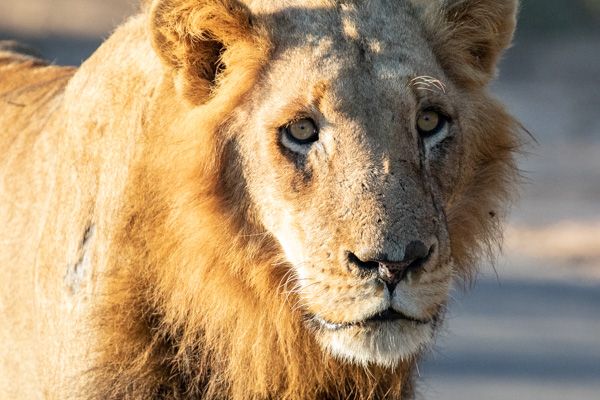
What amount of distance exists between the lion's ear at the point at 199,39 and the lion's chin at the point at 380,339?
1001 millimetres

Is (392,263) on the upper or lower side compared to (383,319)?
upper

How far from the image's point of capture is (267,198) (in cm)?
334

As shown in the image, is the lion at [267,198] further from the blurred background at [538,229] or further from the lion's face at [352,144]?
the blurred background at [538,229]

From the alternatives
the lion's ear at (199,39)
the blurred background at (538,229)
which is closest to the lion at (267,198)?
the lion's ear at (199,39)

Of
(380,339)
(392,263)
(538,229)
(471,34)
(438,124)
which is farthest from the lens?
(538,229)

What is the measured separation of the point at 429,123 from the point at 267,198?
2.03 feet

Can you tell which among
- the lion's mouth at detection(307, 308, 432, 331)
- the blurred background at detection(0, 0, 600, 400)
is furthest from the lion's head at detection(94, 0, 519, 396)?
the blurred background at detection(0, 0, 600, 400)

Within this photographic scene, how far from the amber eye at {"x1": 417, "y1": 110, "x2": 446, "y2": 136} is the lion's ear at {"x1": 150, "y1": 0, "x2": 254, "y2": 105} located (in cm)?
63

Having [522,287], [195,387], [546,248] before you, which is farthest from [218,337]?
[546,248]

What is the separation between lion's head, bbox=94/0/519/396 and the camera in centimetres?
311

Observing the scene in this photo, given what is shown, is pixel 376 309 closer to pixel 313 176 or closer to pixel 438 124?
pixel 313 176

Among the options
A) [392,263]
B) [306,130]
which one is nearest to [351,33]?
[306,130]

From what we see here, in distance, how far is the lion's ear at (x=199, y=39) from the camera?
3373mm

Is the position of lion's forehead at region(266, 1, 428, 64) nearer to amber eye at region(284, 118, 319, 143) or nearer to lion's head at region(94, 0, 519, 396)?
lion's head at region(94, 0, 519, 396)
